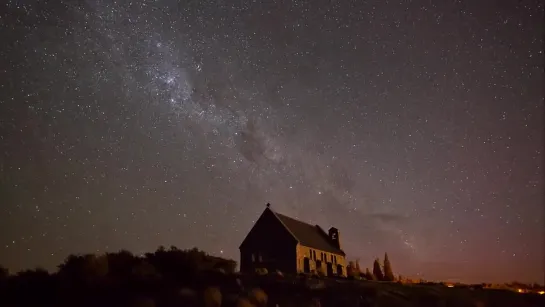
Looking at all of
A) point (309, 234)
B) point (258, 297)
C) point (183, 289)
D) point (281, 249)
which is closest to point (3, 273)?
point (183, 289)

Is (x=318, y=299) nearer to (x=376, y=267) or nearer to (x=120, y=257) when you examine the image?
(x=120, y=257)

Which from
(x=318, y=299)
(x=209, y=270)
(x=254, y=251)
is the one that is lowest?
(x=318, y=299)

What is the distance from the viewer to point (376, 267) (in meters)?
75.7

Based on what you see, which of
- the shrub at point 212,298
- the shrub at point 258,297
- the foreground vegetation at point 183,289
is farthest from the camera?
the shrub at point 258,297

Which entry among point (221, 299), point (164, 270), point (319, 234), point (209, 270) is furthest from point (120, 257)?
point (319, 234)

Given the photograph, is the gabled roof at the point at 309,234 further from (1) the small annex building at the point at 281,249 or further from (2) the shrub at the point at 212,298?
(2) the shrub at the point at 212,298

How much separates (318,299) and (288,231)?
27.7 metres

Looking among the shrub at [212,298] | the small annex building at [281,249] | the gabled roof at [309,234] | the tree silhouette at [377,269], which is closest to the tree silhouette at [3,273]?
the shrub at [212,298]

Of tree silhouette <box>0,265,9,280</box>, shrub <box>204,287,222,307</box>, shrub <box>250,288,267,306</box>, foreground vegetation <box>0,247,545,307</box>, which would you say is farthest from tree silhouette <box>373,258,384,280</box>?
tree silhouette <box>0,265,9,280</box>

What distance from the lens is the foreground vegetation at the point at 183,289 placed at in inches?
1050

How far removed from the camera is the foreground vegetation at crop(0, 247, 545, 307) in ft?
87.5

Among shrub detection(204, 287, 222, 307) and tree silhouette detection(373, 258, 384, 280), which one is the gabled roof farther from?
shrub detection(204, 287, 222, 307)

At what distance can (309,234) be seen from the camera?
66.1 metres

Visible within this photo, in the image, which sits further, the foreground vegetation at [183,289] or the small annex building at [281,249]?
the small annex building at [281,249]
